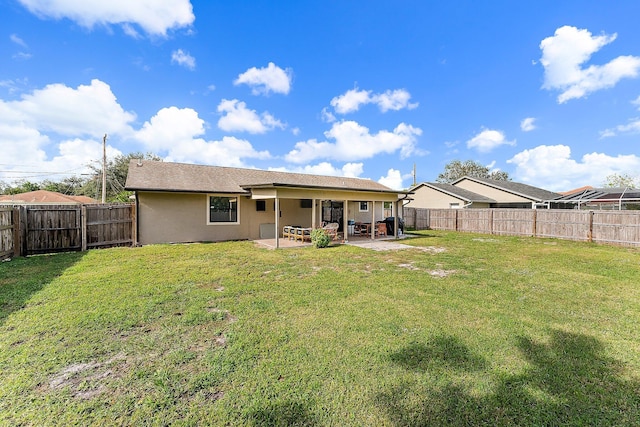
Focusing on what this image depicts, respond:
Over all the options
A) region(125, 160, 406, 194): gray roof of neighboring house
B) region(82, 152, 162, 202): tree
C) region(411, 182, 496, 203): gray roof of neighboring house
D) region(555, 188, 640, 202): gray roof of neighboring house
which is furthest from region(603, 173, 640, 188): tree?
region(82, 152, 162, 202): tree

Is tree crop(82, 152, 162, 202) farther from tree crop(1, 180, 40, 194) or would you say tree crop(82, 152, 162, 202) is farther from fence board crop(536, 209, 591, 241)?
fence board crop(536, 209, 591, 241)

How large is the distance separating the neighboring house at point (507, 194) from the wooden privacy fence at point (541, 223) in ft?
20.1

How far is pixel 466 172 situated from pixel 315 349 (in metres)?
44.5

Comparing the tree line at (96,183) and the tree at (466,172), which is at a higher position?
the tree at (466,172)

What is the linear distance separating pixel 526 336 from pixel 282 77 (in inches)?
617

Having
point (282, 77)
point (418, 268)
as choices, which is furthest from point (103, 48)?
point (418, 268)

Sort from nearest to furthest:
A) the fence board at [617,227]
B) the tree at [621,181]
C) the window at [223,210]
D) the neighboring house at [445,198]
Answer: the fence board at [617,227]
the window at [223,210]
the neighboring house at [445,198]
the tree at [621,181]

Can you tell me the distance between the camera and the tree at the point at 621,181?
1264 inches

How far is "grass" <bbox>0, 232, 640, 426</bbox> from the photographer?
2182 mm

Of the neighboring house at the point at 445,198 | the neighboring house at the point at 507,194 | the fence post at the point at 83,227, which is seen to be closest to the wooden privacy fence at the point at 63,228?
the fence post at the point at 83,227

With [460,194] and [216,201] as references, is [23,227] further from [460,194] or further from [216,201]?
[460,194]

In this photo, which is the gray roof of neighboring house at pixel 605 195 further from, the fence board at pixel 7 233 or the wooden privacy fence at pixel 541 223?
the fence board at pixel 7 233

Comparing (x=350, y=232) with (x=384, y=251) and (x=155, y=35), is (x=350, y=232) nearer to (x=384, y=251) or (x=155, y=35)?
(x=384, y=251)

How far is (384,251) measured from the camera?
9758 millimetres
